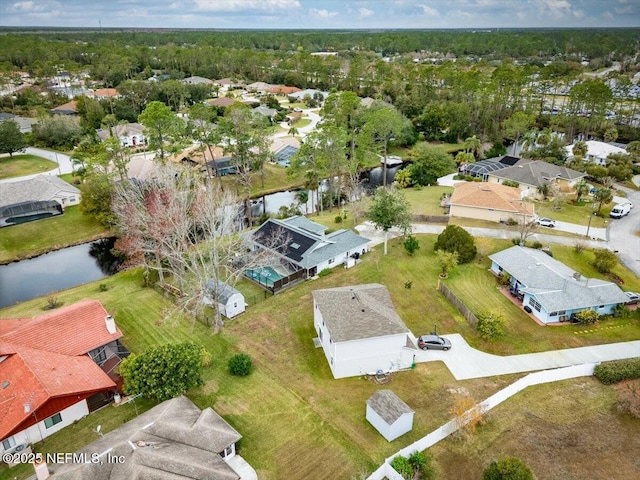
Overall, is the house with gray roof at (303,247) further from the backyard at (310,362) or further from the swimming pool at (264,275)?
the backyard at (310,362)

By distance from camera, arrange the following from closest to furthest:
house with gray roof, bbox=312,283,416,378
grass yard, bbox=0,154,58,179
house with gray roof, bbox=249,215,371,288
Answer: house with gray roof, bbox=312,283,416,378 → house with gray roof, bbox=249,215,371,288 → grass yard, bbox=0,154,58,179

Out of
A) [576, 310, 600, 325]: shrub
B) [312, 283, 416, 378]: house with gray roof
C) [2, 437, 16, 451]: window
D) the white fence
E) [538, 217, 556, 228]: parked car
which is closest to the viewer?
the white fence

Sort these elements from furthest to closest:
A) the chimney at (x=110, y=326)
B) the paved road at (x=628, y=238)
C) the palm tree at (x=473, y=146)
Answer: the palm tree at (x=473, y=146), the paved road at (x=628, y=238), the chimney at (x=110, y=326)

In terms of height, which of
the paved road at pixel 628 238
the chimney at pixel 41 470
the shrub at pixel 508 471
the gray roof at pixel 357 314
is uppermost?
the gray roof at pixel 357 314

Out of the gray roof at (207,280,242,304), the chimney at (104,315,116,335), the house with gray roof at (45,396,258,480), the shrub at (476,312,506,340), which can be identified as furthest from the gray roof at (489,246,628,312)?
the chimney at (104,315,116,335)

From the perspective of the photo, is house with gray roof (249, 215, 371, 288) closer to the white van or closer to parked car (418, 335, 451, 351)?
parked car (418, 335, 451, 351)

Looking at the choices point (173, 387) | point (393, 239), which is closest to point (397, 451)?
point (173, 387)

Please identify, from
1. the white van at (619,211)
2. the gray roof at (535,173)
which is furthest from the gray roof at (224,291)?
the white van at (619,211)
